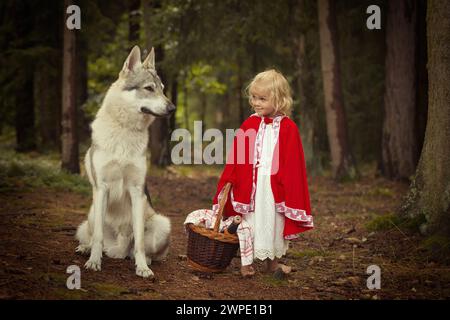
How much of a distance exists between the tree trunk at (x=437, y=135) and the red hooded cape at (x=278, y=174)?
1.98 m

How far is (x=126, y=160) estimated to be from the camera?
513 centimetres

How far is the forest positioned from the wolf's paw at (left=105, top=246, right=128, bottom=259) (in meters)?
0.13

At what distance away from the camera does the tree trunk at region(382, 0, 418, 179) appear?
12.8 metres

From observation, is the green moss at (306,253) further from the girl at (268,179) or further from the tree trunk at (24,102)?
the tree trunk at (24,102)

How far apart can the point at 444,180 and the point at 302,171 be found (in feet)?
6.80

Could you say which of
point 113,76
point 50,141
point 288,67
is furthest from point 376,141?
point 50,141

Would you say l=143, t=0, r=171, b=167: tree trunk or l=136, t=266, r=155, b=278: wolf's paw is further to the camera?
l=143, t=0, r=171, b=167: tree trunk

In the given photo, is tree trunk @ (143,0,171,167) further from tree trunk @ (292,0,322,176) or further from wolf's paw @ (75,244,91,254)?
wolf's paw @ (75,244,91,254)

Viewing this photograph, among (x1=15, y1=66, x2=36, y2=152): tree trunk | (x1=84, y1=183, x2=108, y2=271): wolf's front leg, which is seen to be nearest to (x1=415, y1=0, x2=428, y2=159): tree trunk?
(x1=84, y1=183, x2=108, y2=271): wolf's front leg

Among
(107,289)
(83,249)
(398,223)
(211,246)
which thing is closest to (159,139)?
(398,223)

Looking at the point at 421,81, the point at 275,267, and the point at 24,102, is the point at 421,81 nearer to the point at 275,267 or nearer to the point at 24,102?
the point at 275,267

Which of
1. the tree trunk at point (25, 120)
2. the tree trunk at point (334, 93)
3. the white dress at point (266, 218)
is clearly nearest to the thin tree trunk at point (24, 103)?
the tree trunk at point (25, 120)

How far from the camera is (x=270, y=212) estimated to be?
5.07m

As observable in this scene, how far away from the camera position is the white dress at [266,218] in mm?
5066
